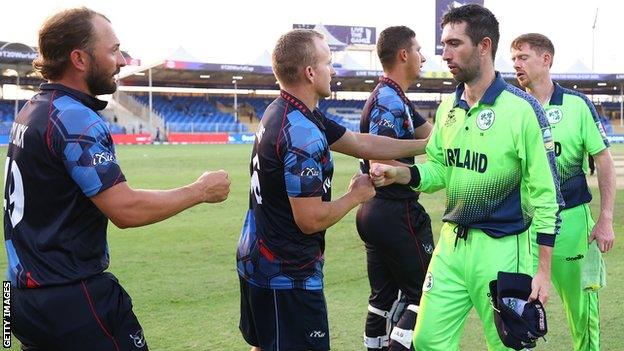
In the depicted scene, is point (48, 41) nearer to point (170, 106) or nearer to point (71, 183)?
point (71, 183)

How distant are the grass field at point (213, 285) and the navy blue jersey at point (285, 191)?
79.2 inches

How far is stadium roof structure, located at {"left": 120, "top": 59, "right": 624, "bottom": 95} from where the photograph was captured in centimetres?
6688

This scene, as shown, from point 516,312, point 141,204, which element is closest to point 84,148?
point 141,204

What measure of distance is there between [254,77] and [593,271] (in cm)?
6951

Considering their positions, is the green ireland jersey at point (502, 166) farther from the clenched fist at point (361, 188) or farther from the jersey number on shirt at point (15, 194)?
the jersey number on shirt at point (15, 194)

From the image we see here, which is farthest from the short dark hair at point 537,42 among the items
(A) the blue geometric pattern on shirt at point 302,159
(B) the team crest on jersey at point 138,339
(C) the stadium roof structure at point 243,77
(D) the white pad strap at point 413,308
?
(C) the stadium roof structure at point 243,77

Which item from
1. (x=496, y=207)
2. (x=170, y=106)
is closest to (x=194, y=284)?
(x=496, y=207)

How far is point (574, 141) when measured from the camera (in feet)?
17.7

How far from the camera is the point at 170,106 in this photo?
234ft

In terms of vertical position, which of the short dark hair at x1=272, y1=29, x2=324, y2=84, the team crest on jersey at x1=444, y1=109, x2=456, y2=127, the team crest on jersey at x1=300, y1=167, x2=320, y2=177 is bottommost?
the team crest on jersey at x1=300, y1=167, x2=320, y2=177

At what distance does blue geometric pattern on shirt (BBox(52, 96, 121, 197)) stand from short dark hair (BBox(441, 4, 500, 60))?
2203 mm

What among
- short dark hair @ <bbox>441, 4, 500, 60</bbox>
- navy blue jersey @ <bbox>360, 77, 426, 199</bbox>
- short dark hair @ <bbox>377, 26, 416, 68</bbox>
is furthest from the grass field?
short dark hair @ <bbox>441, 4, 500, 60</bbox>

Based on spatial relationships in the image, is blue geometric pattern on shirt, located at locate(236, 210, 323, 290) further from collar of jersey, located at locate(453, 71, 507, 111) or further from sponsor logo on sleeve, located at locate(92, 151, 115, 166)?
collar of jersey, located at locate(453, 71, 507, 111)

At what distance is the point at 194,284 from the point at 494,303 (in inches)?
188
